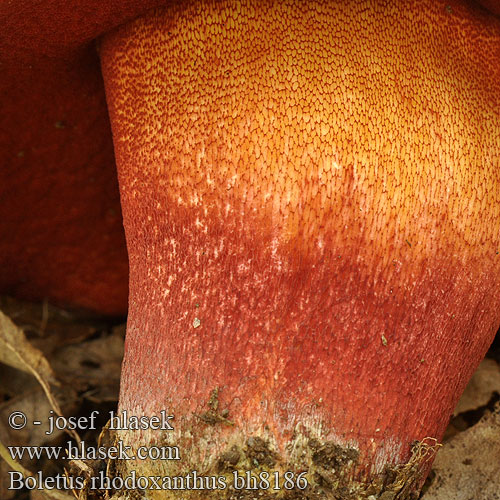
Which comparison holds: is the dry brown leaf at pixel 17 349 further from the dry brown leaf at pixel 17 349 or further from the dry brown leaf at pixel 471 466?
the dry brown leaf at pixel 471 466

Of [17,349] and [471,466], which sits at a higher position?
[17,349]

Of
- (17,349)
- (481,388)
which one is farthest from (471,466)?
(17,349)

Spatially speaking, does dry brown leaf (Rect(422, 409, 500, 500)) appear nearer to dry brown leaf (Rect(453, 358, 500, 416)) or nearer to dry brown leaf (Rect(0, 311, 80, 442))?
dry brown leaf (Rect(453, 358, 500, 416))

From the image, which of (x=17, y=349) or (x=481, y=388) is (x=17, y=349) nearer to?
(x=17, y=349)

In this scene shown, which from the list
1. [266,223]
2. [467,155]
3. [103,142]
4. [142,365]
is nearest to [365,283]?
[266,223]

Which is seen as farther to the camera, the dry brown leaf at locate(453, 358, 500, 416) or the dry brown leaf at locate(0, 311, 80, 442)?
the dry brown leaf at locate(0, 311, 80, 442)

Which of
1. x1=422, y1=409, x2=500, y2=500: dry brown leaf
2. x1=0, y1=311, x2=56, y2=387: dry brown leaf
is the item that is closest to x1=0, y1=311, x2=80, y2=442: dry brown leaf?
x1=0, y1=311, x2=56, y2=387: dry brown leaf

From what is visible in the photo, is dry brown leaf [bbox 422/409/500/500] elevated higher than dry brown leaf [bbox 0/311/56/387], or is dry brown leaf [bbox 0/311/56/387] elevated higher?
dry brown leaf [bbox 0/311/56/387]

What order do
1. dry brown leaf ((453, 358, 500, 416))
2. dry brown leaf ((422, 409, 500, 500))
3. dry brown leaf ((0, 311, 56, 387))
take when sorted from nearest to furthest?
dry brown leaf ((422, 409, 500, 500)) < dry brown leaf ((453, 358, 500, 416)) < dry brown leaf ((0, 311, 56, 387))

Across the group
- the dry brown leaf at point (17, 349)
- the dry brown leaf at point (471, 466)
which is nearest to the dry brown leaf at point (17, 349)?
the dry brown leaf at point (17, 349)
